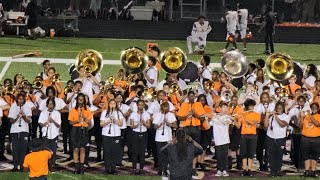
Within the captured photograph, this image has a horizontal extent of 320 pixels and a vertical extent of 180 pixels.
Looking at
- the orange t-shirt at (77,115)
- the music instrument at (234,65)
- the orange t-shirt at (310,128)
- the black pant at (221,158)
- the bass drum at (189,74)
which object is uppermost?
the music instrument at (234,65)

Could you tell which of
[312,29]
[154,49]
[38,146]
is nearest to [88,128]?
[38,146]

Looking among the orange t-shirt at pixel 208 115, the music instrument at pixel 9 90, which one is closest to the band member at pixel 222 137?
the orange t-shirt at pixel 208 115

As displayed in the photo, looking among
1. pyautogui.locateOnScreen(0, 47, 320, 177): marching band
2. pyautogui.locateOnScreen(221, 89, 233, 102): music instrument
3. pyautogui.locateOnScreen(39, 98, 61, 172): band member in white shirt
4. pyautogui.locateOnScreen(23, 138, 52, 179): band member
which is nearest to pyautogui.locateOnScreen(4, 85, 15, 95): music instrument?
pyautogui.locateOnScreen(0, 47, 320, 177): marching band

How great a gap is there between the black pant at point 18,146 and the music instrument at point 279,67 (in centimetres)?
512

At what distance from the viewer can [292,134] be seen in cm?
1348

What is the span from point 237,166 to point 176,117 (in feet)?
4.65

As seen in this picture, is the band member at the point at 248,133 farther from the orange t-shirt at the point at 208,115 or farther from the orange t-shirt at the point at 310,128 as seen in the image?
the orange t-shirt at the point at 310,128

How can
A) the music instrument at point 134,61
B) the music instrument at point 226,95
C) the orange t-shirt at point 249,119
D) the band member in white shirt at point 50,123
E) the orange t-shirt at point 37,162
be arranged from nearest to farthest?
1. the orange t-shirt at point 37,162
2. the band member in white shirt at point 50,123
3. the orange t-shirt at point 249,119
4. the music instrument at point 226,95
5. the music instrument at point 134,61

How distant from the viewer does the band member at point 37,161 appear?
10336 millimetres

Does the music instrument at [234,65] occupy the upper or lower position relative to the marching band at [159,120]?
upper

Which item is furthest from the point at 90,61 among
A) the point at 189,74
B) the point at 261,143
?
the point at 261,143

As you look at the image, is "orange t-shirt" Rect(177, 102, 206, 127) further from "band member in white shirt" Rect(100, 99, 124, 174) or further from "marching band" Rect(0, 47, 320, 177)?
"band member in white shirt" Rect(100, 99, 124, 174)

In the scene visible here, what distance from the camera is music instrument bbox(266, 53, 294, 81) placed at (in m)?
14.9

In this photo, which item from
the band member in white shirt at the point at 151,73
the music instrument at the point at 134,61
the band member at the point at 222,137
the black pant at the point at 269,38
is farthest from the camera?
the black pant at the point at 269,38
